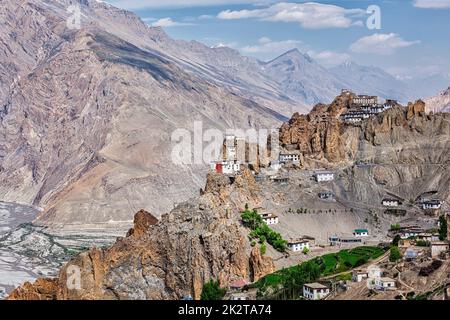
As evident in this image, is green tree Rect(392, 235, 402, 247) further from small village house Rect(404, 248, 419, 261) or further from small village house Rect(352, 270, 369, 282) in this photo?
small village house Rect(352, 270, 369, 282)

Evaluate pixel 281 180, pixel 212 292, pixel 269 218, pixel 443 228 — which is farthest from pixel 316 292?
pixel 281 180

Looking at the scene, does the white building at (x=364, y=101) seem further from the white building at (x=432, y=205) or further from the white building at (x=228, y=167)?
the white building at (x=228, y=167)

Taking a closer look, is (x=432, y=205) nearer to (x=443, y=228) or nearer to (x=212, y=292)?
(x=443, y=228)

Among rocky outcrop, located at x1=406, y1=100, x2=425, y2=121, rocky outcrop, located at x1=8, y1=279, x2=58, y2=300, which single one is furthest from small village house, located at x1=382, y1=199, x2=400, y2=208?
rocky outcrop, located at x1=8, y1=279, x2=58, y2=300

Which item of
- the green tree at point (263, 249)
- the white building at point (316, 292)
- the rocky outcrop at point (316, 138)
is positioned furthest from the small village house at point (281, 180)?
the white building at point (316, 292)
